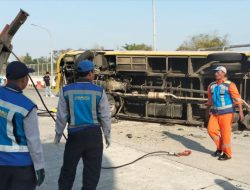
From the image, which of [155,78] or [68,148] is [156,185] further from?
[155,78]

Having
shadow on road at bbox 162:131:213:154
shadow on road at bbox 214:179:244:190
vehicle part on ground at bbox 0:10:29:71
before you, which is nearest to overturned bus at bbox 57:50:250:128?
shadow on road at bbox 162:131:213:154

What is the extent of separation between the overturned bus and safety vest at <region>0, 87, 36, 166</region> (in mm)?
7880

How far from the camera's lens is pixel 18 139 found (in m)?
3.75

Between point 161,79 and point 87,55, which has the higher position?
point 87,55

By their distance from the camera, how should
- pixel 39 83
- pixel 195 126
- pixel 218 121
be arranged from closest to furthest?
pixel 218 121, pixel 195 126, pixel 39 83

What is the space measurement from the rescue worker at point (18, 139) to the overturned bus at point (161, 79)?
7836 mm

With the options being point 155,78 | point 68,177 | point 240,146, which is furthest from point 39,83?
point 68,177

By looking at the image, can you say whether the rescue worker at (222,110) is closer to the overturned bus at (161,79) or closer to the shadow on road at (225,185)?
the shadow on road at (225,185)

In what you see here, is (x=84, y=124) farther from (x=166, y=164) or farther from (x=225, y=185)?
(x=166, y=164)

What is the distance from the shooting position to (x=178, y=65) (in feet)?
39.7

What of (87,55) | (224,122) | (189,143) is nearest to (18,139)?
(224,122)

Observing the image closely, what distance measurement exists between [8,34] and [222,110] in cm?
432

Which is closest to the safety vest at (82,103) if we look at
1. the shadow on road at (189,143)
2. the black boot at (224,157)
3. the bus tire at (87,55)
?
the black boot at (224,157)

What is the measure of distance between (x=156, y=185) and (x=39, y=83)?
37357 millimetres
